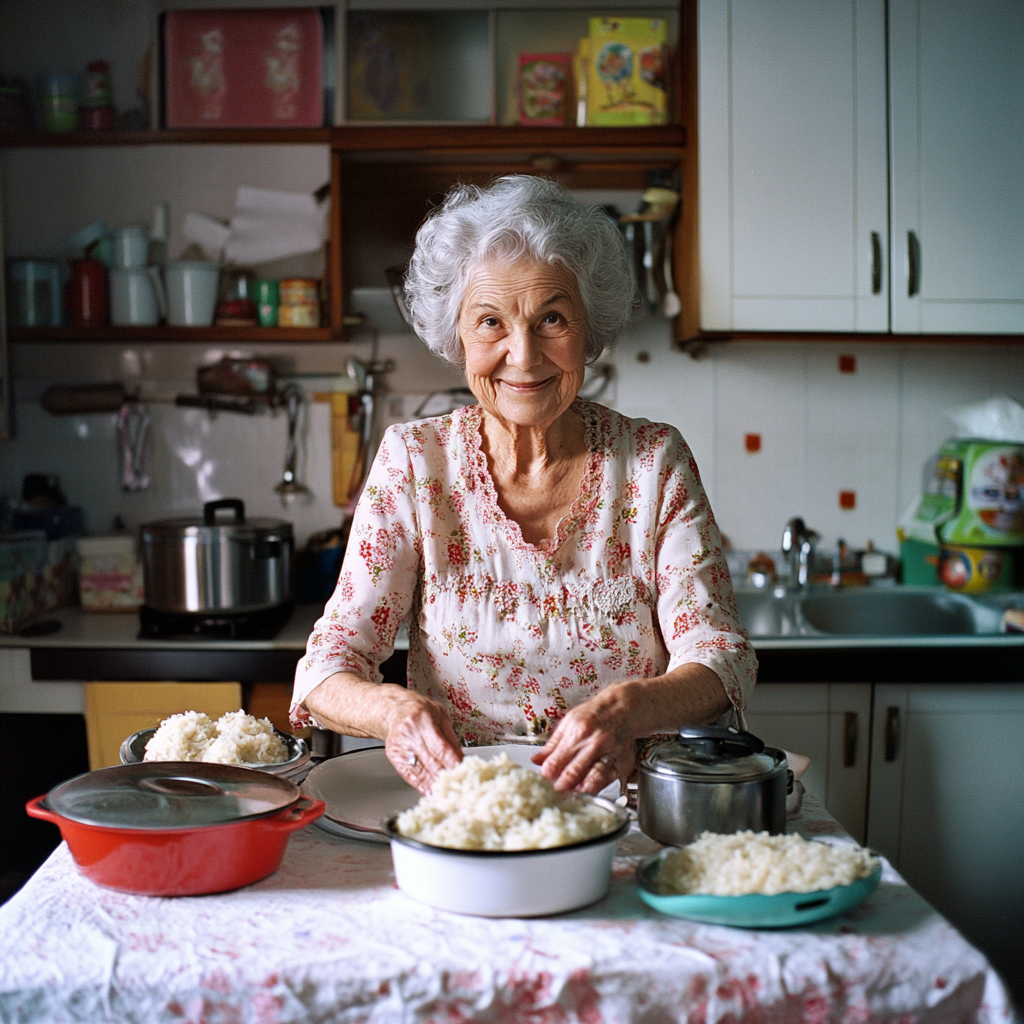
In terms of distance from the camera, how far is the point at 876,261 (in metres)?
2.54

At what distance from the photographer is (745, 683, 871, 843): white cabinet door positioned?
2.27 m

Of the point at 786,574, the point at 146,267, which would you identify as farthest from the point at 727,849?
the point at 146,267

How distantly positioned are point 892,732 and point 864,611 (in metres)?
0.56

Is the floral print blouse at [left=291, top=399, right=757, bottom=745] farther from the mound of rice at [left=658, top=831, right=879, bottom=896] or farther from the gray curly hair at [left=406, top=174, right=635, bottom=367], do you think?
the mound of rice at [left=658, top=831, right=879, bottom=896]

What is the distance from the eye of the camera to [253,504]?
2.84 metres

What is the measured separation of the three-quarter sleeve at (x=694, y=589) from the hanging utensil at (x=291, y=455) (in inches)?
60.5

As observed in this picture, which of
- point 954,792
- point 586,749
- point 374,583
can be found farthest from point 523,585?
point 954,792

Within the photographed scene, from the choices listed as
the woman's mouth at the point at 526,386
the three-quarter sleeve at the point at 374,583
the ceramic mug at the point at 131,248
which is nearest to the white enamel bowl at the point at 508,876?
the three-quarter sleeve at the point at 374,583

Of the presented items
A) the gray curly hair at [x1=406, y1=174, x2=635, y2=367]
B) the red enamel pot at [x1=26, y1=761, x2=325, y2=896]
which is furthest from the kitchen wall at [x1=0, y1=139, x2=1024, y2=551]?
the red enamel pot at [x1=26, y1=761, x2=325, y2=896]

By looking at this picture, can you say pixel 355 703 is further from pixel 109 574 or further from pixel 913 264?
pixel 913 264

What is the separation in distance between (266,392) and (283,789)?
6.45 feet

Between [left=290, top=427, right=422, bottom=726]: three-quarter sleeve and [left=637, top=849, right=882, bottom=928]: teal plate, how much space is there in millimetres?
577

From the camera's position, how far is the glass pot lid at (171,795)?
89 cm

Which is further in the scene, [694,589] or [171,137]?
[171,137]
